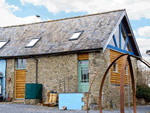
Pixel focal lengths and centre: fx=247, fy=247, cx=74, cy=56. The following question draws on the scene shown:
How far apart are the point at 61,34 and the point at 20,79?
15.8 ft

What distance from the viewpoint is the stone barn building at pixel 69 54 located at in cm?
1686

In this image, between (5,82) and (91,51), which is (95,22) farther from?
(5,82)

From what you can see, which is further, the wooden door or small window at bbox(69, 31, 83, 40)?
the wooden door

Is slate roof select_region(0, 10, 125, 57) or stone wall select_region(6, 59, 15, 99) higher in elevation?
slate roof select_region(0, 10, 125, 57)

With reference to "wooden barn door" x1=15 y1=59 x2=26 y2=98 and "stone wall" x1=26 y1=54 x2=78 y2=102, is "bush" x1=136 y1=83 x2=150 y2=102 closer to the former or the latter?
"stone wall" x1=26 y1=54 x2=78 y2=102

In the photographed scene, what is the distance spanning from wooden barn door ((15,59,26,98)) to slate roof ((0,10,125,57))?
1060 mm

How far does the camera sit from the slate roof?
1741 cm

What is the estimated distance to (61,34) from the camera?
1975cm

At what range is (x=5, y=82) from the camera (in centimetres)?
1983

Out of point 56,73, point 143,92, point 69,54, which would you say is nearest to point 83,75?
point 69,54

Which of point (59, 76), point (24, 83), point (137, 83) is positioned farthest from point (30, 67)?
point (137, 83)

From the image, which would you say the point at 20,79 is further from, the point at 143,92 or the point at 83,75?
the point at 143,92

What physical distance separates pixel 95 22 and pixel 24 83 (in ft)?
24.0

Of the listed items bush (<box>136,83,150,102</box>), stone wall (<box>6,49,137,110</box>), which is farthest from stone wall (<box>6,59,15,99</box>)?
bush (<box>136,83,150,102</box>)
